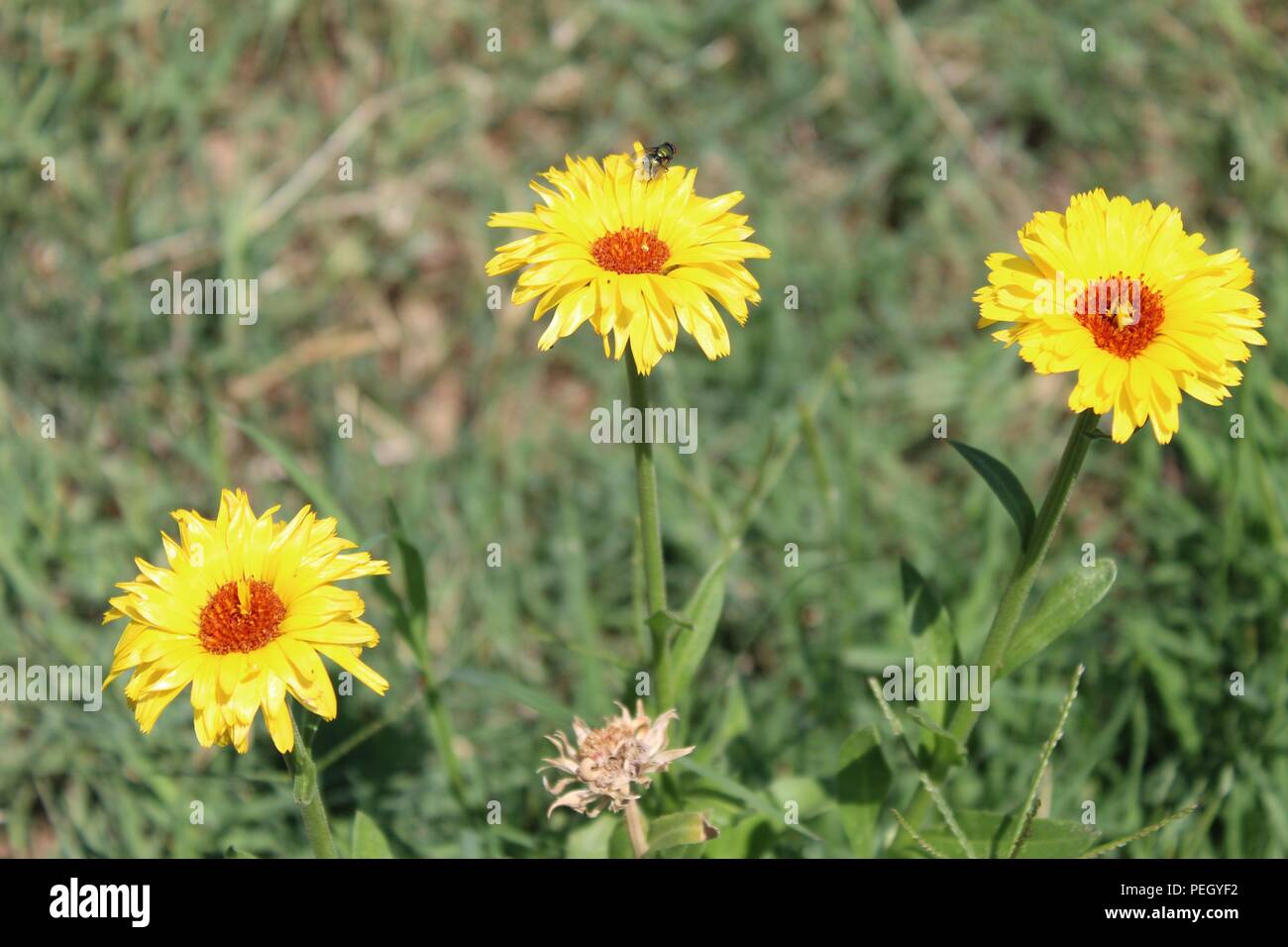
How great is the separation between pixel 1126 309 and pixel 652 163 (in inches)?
45.3

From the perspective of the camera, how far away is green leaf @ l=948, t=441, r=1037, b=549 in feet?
9.24

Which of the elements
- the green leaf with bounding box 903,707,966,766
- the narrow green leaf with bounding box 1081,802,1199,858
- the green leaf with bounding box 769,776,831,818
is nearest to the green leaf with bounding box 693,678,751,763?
the green leaf with bounding box 769,776,831,818

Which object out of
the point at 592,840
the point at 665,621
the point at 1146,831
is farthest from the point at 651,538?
the point at 1146,831

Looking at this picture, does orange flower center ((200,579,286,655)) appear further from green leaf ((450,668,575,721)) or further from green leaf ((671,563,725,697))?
green leaf ((671,563,725,697))

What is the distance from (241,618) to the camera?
8.93 ft

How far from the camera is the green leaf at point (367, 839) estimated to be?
306 cm

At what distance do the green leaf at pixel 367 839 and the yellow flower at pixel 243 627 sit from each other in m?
0.49

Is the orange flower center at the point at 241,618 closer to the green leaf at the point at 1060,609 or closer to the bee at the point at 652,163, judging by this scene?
the bee at the point at 652,163

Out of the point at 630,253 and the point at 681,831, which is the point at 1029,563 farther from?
the point at 630,253

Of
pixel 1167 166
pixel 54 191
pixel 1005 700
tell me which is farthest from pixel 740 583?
pixel 54 191

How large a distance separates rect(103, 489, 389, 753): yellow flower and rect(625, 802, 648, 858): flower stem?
0.73m

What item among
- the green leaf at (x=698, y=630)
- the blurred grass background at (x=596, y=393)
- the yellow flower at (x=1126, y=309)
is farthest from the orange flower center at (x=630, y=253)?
the blurred grass background at (x=596, y=393)

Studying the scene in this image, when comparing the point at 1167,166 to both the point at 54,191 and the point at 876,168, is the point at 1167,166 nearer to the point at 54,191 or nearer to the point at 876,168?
the point at 876,168
